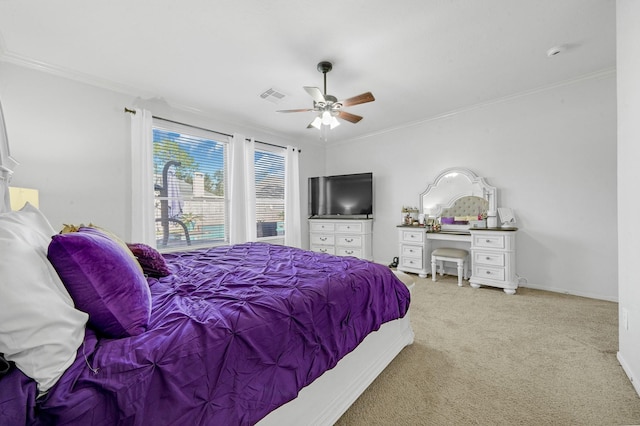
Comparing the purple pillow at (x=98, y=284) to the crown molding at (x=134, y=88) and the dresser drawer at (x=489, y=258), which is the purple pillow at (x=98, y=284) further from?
the dresser drawer at (x=489, y=258)

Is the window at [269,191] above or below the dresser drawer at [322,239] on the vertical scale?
above

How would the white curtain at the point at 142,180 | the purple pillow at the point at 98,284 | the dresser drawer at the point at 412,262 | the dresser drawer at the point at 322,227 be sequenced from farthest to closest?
the dresser drawer at the point at 322,227 → the dresser drawer at the point at 412,262 → the white curtain at the point at 142,180 → the purple pillow at the point at 98,284

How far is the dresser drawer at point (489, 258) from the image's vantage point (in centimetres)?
340

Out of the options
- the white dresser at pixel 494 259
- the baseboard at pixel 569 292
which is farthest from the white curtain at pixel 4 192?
the baseboard at pixel 569 292

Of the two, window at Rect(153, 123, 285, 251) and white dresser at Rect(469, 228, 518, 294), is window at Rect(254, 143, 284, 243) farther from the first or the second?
white dresser at Rect(469, 228, 518, 294)

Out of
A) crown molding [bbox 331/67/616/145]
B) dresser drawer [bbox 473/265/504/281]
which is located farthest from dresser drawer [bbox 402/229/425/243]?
crown molding [bbox 331/67/616/145]

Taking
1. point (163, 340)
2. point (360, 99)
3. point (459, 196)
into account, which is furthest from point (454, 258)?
point (163, 340)

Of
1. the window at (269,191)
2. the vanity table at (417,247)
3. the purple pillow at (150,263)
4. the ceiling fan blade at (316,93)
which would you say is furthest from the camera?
the window at (269,191)

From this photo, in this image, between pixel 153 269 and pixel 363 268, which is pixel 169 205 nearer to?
pixel 153 269

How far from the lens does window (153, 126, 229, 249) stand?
11.8 ft

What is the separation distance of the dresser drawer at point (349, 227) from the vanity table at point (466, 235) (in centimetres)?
84

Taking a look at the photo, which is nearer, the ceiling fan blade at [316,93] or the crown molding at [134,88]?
the ceiling fan blade at [316,93]

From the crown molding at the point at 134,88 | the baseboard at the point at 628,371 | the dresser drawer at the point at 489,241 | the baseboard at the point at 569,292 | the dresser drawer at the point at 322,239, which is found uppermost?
the crown molding at the point at 134,88

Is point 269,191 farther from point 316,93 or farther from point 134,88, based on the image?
point 316,93
